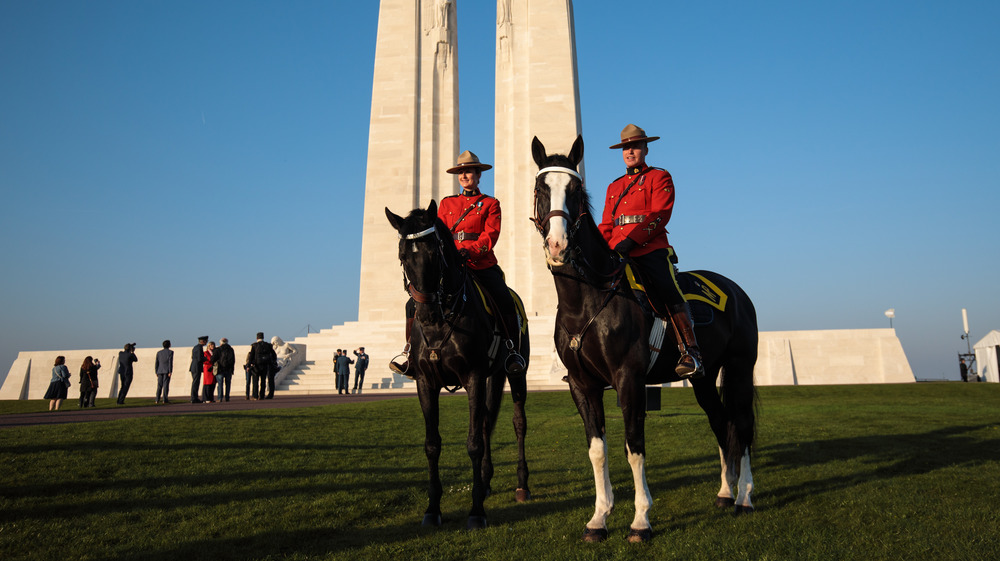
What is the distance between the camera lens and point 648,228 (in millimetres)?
5656

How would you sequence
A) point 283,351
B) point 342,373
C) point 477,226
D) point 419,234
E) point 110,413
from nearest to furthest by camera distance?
1. point 419,234
2. point 477,226
3. point 110,413
4. point 342,373
5. point 283,351

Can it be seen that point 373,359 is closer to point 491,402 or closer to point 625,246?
point 491,402

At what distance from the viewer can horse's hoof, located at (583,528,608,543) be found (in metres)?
4.85

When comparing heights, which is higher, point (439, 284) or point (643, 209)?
point (643, 209)

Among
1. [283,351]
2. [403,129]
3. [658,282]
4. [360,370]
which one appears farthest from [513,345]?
[403,129]

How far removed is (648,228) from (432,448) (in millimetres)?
2777

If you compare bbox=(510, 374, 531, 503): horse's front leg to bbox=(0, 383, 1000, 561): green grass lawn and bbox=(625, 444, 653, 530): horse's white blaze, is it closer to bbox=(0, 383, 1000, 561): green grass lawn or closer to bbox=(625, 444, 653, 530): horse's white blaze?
bbox=(0, 383, 1000, 561): green grass lawn

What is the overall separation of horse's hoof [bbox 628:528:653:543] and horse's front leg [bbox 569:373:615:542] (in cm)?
20

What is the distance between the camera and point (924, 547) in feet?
14.6

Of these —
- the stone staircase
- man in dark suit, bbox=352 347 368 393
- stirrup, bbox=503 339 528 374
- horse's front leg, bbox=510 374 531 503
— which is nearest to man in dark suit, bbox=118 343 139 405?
the stone staircase

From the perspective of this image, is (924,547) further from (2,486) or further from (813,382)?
(813,382)

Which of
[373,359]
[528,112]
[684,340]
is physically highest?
[528,112]

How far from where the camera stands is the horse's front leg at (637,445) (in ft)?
16.1

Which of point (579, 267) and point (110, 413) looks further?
point (110, 413)
